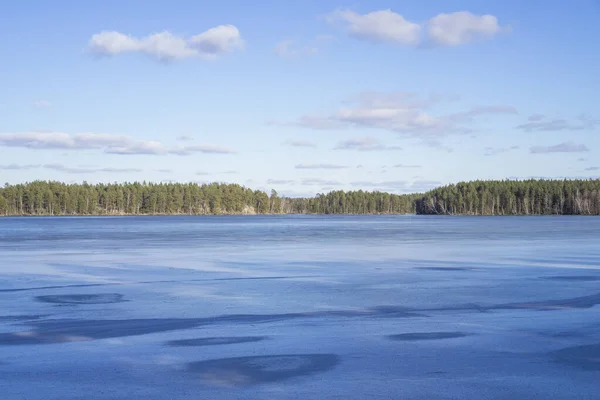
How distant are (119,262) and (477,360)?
1772cm

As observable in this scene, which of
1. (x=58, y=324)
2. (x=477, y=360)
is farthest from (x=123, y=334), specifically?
(x=477, y=360)

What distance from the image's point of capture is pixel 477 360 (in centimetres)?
872

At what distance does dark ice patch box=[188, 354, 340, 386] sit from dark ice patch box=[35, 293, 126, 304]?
20.3 ft

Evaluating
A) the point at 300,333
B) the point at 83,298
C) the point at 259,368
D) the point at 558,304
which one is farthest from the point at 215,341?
the point at 558,304

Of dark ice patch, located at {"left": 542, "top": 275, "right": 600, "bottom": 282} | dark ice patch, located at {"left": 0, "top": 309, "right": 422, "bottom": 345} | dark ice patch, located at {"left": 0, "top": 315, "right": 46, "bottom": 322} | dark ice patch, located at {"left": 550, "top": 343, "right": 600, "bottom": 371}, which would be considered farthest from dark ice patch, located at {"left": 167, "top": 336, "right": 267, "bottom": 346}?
dark ice patch, located at {"left": 542, "top": 275, "right": 600, "bottom": 282}

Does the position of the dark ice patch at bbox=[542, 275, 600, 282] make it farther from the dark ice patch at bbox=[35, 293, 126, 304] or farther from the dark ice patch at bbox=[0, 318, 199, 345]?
the dark ice patch at bbox=[35, 293, 126, 304]

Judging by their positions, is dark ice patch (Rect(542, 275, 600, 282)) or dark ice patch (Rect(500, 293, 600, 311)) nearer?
dark ice patch (Rect(500, 293, 600, 311))

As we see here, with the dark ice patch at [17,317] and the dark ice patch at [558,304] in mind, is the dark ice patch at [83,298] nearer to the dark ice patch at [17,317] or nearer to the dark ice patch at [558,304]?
the dark ice patch at [17,317]

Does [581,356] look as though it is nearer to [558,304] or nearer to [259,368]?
[259,368]

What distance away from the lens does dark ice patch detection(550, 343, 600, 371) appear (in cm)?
847

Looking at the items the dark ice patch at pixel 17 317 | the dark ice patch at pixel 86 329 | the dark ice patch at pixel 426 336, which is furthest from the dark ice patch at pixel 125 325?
the dark ice patch at pixel 426 336

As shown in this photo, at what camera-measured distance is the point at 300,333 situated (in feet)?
34.4

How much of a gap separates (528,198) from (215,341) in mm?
182033

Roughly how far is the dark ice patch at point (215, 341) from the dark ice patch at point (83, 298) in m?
4.66
